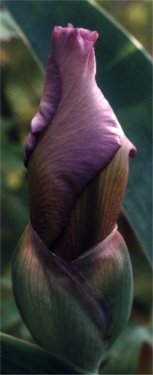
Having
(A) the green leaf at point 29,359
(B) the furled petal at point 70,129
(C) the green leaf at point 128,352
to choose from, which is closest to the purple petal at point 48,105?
(B) the furled petal at point 70,129

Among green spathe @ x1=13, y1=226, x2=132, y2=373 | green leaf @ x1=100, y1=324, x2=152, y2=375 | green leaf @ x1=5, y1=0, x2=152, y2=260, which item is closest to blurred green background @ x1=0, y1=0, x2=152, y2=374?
green leaf @ x1=100, y1=324, x2=152, y2=375

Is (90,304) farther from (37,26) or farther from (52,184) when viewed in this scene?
(37,26)

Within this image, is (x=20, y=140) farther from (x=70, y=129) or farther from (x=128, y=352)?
(x=70, y=129)

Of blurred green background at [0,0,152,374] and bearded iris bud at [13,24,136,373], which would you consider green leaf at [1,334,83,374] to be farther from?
blurred green background at [0,0,152,374]

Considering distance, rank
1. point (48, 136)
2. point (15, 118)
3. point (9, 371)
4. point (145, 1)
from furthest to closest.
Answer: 1. point (145, 1)
2. point (15, 118)
3. point (9, 371)
4. point (48, 136)

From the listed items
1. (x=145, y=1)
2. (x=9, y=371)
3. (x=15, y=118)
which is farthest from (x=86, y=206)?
(x=145, y=1)

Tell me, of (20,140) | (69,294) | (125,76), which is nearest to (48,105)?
(69,294)
